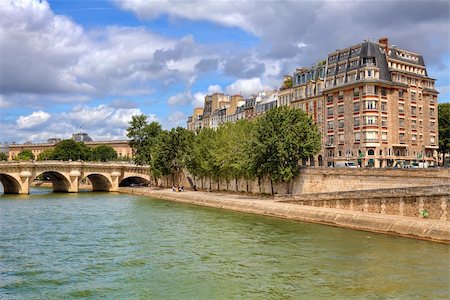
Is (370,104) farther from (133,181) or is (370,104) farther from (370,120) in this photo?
(133,181)

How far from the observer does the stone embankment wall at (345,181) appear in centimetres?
4138

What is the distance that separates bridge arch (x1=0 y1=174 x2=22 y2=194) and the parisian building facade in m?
50.3

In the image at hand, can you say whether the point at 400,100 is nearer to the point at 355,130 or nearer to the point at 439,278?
the point at 355,130

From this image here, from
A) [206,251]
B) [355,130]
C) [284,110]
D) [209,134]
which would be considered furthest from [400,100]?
[206,251]

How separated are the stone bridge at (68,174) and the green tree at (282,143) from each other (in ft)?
144

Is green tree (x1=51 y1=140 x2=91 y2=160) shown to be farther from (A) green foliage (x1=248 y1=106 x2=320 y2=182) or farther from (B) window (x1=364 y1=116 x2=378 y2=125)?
(B) window (x1=364 y1=116 x2=378 y2=125)

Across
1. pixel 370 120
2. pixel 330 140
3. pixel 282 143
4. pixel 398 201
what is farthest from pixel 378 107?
pixel 398 201

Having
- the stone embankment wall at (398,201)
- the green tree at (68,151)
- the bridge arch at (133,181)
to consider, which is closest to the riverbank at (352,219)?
the stone embankment wall at (398,201)

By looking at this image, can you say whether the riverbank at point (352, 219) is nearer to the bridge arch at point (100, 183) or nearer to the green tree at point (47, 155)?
the bridge arch at point (100, 183)

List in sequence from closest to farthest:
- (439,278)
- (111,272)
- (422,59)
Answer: (439,278) → (111,272) → (422,59)

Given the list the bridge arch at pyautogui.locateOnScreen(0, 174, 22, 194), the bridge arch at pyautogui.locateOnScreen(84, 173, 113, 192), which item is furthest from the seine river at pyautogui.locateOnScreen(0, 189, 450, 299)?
the bridge arch at pyautogui.locateOnScreen(84, 173, 113, 192)

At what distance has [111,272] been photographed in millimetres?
24891

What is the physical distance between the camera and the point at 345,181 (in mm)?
50406

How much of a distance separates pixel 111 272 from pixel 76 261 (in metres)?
3.63
